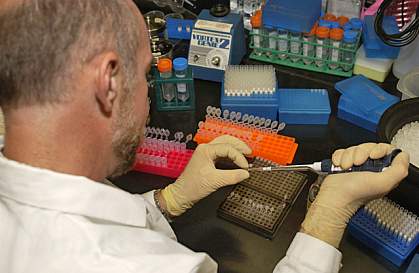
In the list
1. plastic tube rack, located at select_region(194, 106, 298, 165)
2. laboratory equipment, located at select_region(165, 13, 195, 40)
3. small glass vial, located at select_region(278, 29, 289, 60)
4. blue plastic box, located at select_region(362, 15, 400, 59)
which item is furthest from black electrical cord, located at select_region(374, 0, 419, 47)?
laboratory equipment, located at select_region(165, 13, 195, 40)

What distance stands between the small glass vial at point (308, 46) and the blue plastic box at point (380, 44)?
16cm

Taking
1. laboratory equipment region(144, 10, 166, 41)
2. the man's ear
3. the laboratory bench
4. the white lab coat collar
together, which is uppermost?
the man's ear

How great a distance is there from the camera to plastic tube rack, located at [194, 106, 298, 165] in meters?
1.26

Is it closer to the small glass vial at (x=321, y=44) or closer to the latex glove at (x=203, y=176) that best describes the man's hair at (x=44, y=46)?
the latex glove at (x=203, y=176)

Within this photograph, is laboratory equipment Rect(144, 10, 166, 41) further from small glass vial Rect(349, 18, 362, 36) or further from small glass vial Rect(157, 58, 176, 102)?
small glass vial Rect(349, 18, 362, 36)

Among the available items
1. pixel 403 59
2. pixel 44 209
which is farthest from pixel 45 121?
pixel 403 59

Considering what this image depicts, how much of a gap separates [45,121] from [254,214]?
0.57 metres

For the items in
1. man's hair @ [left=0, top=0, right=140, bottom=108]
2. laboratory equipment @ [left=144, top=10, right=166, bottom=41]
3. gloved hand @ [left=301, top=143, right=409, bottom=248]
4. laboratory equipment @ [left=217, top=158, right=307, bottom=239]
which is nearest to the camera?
man's hair @ [left=0, top=0, right=140, bottom=108]

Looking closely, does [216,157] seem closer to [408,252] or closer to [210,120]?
[210,120]

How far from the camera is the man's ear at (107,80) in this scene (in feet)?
2.40

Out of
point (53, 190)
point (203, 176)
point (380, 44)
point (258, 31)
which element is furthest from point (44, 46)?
point (380, 44)

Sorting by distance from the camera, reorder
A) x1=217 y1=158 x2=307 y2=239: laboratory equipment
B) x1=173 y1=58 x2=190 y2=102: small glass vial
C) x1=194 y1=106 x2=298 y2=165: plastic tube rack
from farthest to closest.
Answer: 1. x1=173 y1=58 x2=190 y2=102: small glass vial
2. x1=194 y1=106 x2=298 y2=165: plastic tube rack
3. x1=217 y1=158 x2=307 y2=239: laboratory equipment

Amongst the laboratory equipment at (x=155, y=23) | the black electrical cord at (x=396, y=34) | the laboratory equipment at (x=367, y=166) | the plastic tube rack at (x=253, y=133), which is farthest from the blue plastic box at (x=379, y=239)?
the laboratory equipment at (x=155, y=23)

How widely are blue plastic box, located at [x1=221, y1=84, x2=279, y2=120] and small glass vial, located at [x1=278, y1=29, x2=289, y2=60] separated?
22cm
